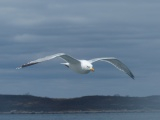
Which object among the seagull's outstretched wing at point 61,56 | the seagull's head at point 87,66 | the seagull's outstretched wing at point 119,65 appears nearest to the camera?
the seagull's outstretched wing at point 61,56

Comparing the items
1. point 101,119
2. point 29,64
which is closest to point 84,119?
point 101,119

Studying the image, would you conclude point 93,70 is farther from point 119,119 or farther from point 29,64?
point 119,119

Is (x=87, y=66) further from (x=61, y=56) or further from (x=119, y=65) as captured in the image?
A: (x=119, y=65)

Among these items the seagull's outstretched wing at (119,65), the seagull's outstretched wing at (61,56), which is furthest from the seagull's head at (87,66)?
the seagull's outstretched wing at (119,65)

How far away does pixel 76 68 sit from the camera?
165ft

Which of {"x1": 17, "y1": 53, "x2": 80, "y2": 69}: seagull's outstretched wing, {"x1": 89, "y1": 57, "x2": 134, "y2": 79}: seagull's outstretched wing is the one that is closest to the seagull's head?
{"x1": 17, "y1": 53, "x2": 80, "y2": 69}: seagull's outstretched wing

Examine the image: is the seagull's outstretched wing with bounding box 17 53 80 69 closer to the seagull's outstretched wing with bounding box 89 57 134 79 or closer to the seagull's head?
the seagull's head

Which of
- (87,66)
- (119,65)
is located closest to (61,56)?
(87,66)

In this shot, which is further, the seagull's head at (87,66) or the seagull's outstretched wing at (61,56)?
the seagull's head at (87,66)

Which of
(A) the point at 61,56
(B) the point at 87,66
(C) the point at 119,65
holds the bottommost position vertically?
(B) the point at 87,66

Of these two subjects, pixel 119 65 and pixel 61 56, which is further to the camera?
pixel 119 65

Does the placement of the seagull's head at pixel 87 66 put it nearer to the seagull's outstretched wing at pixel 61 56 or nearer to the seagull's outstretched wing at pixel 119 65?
the seagull's outstretched wing at pixel 61 56

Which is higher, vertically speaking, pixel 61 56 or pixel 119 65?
pixel 119 65

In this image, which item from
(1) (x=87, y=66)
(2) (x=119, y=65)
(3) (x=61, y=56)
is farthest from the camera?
(2) (x=119, y=65)
